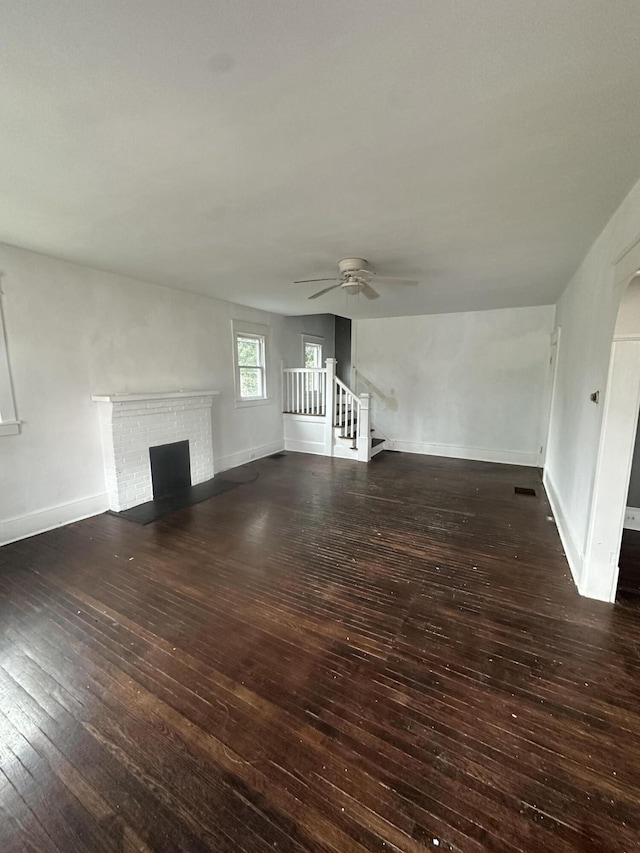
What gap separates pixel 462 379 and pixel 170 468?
5.14m

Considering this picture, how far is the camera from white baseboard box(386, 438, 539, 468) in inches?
240

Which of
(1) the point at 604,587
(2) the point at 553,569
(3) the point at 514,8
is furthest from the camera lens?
(2) the point at 553,569

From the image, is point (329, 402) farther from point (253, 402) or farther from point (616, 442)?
point (616, 442)

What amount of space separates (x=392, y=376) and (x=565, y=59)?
5.87m

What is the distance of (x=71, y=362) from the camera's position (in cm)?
377

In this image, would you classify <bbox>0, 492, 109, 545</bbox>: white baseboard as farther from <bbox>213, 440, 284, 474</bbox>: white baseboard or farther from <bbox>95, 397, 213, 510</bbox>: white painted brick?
<bbox>213, 440, 284, 474</bbox>: white baseboard

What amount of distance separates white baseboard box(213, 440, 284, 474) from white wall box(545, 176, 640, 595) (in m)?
4.64

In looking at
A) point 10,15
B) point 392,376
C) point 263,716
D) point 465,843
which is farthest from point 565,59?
point 392,376

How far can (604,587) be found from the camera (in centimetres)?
253

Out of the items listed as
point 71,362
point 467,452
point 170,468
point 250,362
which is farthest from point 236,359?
point 467,452

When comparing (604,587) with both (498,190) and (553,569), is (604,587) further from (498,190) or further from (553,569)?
(498,190)

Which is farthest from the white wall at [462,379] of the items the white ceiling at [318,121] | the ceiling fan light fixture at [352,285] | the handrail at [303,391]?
the ceiling fan light fixture at [352,285]

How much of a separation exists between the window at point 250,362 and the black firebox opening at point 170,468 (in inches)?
59.4

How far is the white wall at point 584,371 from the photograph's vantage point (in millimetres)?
2357
